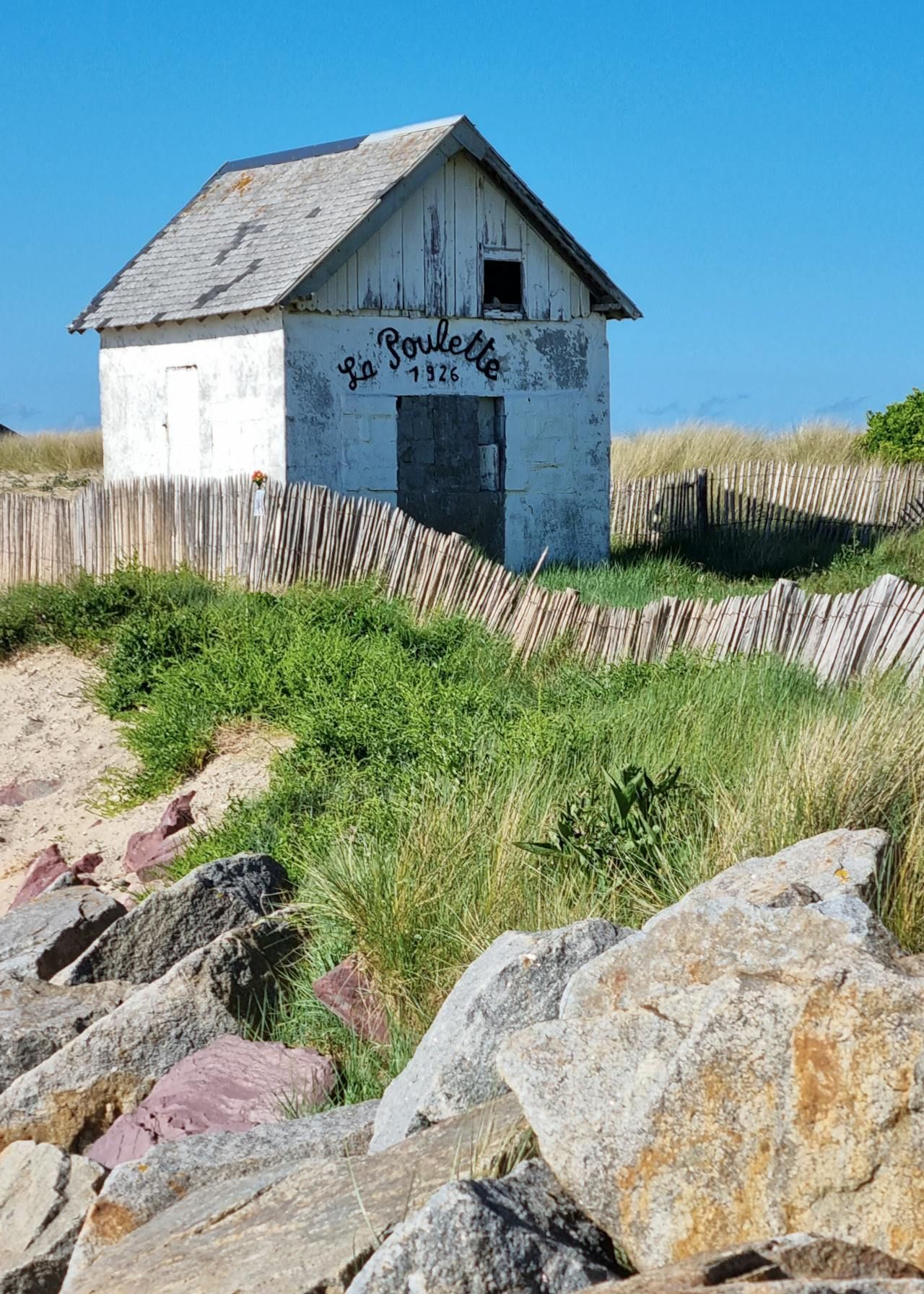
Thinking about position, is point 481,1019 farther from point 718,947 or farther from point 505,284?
point 505,284

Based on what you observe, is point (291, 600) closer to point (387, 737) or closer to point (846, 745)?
point (387, 737)

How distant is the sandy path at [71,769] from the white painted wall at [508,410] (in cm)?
445

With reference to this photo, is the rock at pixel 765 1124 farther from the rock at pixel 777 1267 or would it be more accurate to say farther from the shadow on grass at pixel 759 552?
the shadow on grass at pixel 759 552

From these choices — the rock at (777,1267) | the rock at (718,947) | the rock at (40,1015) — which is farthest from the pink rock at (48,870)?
the rock at (777,1267)

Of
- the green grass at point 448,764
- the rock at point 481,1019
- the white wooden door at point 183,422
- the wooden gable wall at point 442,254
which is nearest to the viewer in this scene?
the rock at point 481,1019

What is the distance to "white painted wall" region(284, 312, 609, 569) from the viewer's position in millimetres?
15461

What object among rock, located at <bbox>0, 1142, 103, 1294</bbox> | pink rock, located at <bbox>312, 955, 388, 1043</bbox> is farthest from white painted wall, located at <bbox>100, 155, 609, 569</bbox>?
rock, located at <bbox>0, 1142, 103, 1294</bbox>

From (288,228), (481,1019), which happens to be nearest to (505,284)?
(288,228)

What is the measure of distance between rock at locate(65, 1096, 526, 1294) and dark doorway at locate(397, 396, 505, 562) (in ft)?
42.4

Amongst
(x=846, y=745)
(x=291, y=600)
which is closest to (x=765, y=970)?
(x=846, y=745)

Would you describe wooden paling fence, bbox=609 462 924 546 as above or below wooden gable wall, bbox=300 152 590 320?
below

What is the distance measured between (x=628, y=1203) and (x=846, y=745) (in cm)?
295

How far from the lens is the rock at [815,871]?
4160mm

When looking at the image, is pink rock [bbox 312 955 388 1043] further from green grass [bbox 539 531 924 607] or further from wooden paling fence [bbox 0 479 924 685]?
green grass [bbox 539 531 924 607]
